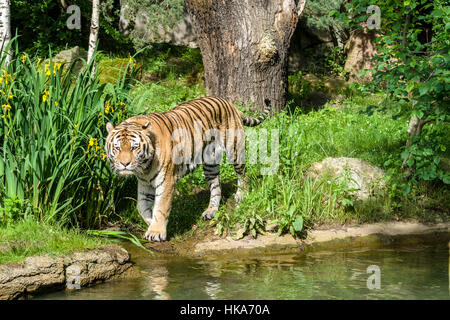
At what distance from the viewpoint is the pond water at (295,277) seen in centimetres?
486

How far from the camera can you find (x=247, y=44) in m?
8.89

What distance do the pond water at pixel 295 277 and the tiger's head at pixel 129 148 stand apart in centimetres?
86

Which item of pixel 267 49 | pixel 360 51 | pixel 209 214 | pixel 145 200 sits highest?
pixel 360 51

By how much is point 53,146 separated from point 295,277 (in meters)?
2.40

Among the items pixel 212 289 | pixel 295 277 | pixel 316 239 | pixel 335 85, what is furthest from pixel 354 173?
pixel 335 85

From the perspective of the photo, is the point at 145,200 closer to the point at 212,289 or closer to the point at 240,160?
the point at 240,160

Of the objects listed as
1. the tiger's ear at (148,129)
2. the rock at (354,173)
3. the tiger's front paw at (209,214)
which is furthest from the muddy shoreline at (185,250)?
the tiger's ear at (148,129)

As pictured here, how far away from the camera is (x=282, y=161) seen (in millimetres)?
6945

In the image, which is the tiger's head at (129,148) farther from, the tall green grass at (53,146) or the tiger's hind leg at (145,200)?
the tiger's hind leg at (145,200)

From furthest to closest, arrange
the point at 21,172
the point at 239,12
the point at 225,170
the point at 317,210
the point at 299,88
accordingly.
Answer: the point at 299,88 < the point at 239,12 < the point at 225,170 < the point at 317,210 < the point at 21,172

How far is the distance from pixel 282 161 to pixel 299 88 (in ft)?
14.9

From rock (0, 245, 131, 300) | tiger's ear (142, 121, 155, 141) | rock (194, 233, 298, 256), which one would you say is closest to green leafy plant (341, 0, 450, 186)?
rock (194, 233, 298, 256)
